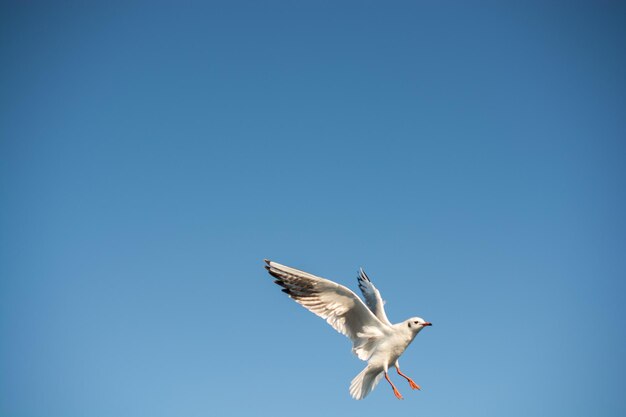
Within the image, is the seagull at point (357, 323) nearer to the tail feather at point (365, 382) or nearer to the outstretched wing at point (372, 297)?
the tail feather at point (365, 382)

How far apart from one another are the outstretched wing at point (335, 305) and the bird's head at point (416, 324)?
389mm

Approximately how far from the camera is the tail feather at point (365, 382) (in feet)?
29.5

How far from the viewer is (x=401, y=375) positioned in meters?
8.95

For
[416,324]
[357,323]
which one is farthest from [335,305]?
[416,324]

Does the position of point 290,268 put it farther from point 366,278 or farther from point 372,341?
point 366,278

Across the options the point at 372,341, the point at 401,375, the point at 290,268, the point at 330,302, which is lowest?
the point at 401,375

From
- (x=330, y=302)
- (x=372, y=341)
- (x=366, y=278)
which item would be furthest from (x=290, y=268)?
(x=366, y=278)

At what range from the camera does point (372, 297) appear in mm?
11227

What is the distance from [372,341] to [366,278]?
268 centimetres

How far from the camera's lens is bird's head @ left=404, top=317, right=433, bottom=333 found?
8.73 m

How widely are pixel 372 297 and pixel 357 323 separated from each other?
2004 millimetres

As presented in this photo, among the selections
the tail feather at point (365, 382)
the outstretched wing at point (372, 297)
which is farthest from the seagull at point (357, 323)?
the outstretched wing at point (372, 297)

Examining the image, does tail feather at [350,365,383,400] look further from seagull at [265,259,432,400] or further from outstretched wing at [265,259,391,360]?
outstretched wing at [265,259,391,360]

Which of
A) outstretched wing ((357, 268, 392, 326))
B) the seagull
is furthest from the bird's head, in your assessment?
outstretched wing ((357, 268, 392, 326))
